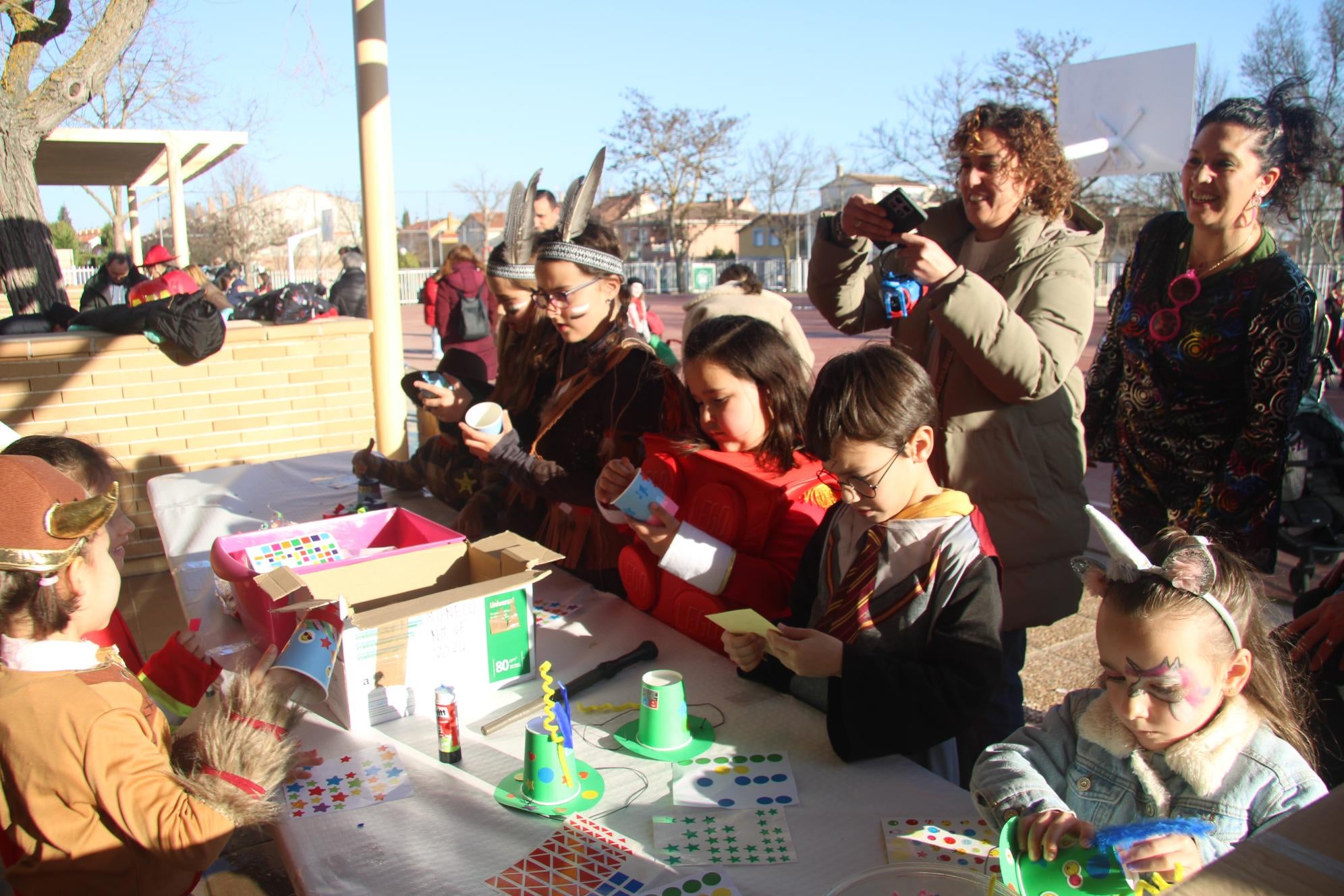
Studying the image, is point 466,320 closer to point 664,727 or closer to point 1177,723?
point 664,727

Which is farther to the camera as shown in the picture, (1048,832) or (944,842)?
(944,842)

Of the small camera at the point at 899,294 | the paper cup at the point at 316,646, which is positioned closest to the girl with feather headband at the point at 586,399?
the small camera at the point at 899,294

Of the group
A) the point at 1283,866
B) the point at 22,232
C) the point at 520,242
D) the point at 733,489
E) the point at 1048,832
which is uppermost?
the point at 22,232

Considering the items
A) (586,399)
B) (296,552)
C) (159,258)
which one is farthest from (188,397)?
(159,258)

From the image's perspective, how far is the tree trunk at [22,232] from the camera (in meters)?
6.89

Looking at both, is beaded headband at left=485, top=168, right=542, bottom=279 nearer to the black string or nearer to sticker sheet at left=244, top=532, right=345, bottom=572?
sticker sheet at left=244, top=532, right=345, bottom=572

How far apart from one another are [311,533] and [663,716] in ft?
4.44

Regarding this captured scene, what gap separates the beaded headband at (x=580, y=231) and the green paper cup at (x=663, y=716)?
1419 mm

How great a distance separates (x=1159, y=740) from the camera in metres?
1.26

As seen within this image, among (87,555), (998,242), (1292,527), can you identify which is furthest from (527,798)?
(1292,527)

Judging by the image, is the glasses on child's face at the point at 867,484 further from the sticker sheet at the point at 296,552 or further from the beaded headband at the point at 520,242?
the beaded headband at the point at 520,242

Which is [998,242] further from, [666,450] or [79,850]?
[79,850]

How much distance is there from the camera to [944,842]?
132 centimetres

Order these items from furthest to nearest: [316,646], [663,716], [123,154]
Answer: [123,154], [316,646], [663,716]
